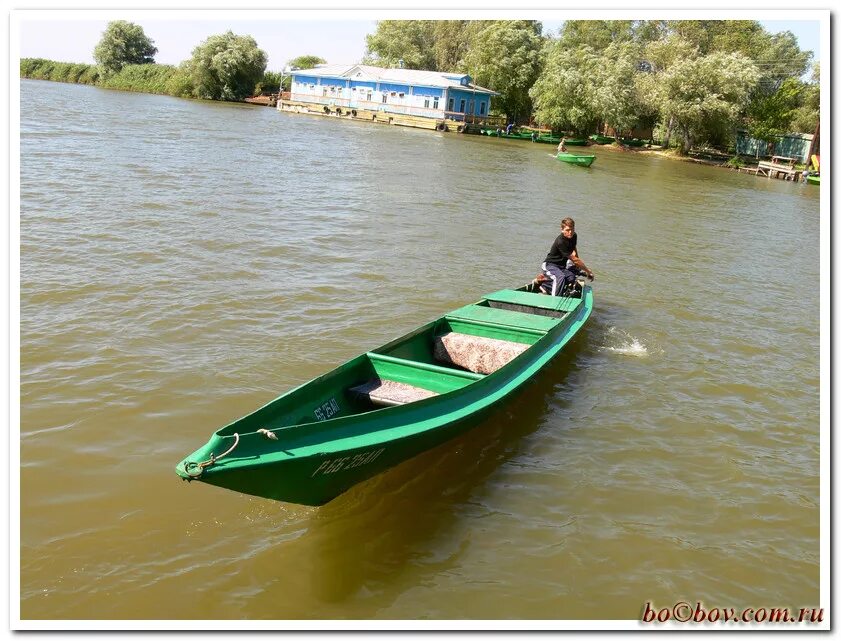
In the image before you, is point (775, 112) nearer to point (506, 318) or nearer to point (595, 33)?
point (595, 33)

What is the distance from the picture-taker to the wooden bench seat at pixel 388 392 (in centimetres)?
764

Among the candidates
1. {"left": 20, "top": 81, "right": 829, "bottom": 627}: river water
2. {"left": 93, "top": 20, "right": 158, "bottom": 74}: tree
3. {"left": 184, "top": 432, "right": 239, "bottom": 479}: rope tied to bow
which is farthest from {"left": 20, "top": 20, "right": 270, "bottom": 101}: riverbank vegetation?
{"left": 184, "top": 432, "right": 239, "bottom": 479}: rope tied to bow

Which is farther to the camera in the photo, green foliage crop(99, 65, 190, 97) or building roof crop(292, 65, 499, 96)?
green foliage crop(99, 65, 190, 97)

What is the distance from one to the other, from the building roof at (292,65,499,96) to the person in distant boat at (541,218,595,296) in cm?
5092

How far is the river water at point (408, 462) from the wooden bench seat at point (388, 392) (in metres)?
Answer: 0.73

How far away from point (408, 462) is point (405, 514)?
0.87 metres

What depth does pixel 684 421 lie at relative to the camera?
30.8ft

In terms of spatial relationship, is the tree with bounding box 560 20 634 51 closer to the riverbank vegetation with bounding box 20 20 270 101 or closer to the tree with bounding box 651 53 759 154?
the tree with bounding box 651 53 759 154

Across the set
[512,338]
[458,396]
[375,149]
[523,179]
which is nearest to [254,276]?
[512,338]

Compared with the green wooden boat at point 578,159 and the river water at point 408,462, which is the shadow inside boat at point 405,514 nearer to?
the river water at point 408,462

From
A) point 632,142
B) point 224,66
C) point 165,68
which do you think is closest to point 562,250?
point 632,142

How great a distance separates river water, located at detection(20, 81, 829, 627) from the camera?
5977 mm

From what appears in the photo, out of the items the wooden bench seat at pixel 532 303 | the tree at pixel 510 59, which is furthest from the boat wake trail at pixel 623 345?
the tree at pixel 510 59
